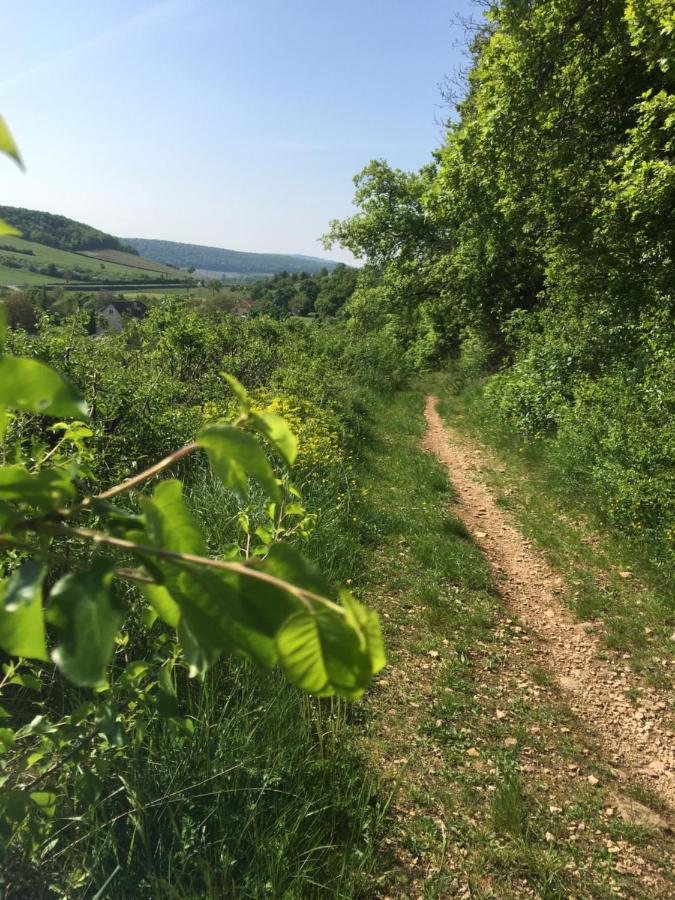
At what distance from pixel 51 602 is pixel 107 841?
190 centimetres

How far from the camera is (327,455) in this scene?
22.2 ft

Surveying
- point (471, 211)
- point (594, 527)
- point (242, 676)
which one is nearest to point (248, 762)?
point (242, 676)

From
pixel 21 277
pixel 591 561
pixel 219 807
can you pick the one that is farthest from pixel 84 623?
pixel 21 277

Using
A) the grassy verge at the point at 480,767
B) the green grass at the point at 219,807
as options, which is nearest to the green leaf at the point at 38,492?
the green grass at the point at 219,807

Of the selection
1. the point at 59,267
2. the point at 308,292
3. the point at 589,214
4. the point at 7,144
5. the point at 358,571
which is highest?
the point at 308,292

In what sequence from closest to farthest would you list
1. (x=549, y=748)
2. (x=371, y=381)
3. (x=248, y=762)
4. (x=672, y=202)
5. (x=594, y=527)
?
(x=248, y=762) → (x=549, y=748) → (x=594, y=527) → (x=672, y=202) → (x=371, y=381)

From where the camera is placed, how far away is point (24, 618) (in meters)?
0.44

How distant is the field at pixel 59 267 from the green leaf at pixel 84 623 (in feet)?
211

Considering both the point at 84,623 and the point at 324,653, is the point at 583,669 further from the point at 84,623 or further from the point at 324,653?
the point at 84,623

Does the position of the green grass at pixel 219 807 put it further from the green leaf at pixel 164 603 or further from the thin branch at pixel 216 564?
the thin branch at pixel 216 564

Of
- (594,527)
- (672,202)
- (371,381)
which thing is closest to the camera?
(594,527)

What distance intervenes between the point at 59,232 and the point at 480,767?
11082 cm

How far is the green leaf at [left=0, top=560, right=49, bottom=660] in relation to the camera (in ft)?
1.41

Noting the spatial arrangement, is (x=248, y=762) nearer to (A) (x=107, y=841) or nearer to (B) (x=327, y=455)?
(A) (x=107, y=841)
